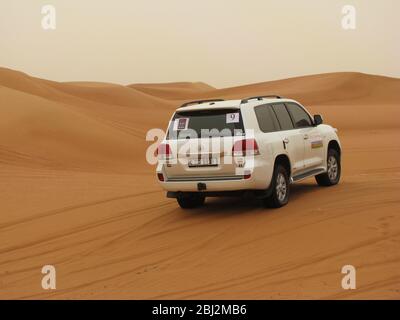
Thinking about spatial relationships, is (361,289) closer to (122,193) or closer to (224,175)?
(224,175)

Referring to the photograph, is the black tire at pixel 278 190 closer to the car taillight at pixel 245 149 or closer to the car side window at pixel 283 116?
the car taillight at pixel 245 149

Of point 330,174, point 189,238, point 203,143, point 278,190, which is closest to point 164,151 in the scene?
point 203,143

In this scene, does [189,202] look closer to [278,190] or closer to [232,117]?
[278,190]

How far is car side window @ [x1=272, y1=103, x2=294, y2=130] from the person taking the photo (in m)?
11.1

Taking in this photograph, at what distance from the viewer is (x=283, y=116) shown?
37.1ft

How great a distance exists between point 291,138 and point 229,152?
67.7 inches

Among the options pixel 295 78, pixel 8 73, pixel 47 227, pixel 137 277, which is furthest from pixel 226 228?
pixel 295 78

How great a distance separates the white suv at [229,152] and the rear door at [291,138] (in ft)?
0.06

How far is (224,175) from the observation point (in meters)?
9.77

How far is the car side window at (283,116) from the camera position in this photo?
11107 mm

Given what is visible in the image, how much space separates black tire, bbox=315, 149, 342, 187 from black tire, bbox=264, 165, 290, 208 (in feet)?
7.25

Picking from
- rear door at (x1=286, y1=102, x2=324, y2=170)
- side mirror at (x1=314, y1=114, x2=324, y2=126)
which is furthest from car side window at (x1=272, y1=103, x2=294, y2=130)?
side mirror at (x1=314, y1=114, x2=324, y2=126)

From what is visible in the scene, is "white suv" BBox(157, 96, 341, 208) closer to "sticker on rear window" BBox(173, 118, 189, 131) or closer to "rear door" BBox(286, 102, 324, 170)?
"sticker on rear window" BBox(173, 118, 189, 131)

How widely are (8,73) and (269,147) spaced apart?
45113 mm
